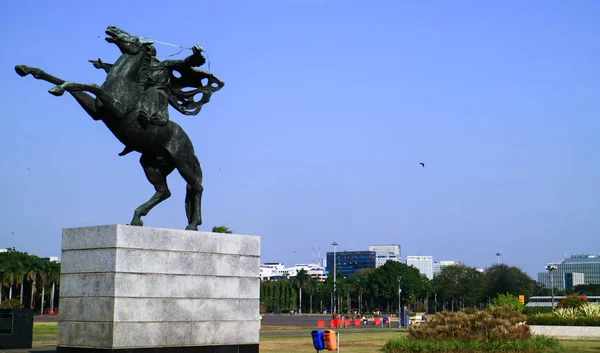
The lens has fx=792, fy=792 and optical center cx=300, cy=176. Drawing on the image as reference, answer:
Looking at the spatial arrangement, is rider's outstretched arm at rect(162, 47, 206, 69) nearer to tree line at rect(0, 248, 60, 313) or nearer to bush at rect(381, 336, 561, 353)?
bush at rect(381, 336, 561, 353)

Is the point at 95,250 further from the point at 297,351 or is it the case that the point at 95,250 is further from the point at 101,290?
the point at 297,351

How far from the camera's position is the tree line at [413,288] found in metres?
142

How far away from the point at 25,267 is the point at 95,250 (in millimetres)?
90817

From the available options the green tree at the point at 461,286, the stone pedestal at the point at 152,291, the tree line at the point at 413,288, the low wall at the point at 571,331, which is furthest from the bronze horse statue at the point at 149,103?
the green tree at the point at 461,286

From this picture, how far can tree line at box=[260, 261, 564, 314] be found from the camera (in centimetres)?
14162

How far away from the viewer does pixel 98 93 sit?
15852 millimetres

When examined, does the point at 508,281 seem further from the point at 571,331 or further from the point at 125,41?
the point at 125,41

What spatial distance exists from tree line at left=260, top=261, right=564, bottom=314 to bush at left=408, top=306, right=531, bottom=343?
107 meters

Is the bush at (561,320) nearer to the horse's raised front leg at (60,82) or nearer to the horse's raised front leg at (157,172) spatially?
the horse's raised front leg at (157,172)

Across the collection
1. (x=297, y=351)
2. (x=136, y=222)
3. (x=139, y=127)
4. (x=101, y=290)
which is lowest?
(x=297, y=351)

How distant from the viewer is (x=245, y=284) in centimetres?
1842

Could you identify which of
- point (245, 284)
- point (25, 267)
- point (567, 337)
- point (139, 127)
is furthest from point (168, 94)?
point (25, 267)

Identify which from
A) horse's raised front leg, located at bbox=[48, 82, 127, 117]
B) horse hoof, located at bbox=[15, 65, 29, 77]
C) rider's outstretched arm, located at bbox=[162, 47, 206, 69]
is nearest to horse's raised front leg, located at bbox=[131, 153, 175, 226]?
horse's raised front leg, located at bbox=[48, 82, 127, 117]

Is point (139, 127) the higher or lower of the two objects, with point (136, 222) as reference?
higher
